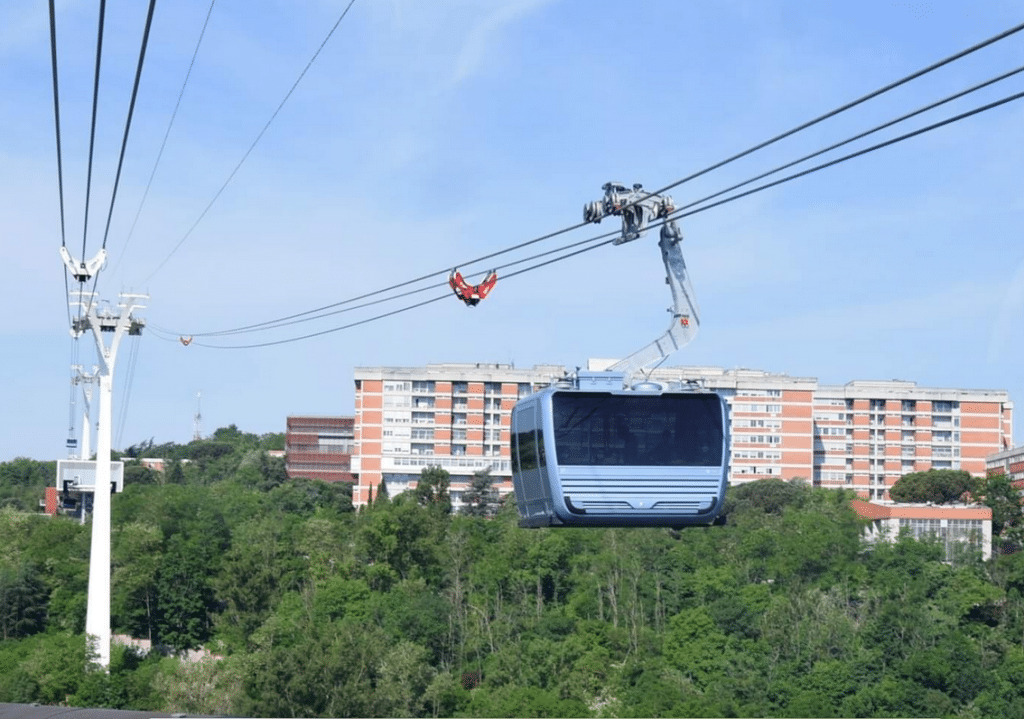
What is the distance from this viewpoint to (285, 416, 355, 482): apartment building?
168 m

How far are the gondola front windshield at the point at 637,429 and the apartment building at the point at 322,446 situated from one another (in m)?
148

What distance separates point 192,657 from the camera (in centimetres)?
→ 9062

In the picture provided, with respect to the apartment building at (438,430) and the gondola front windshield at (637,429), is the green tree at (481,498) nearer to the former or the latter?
the apartment building at (438,430)

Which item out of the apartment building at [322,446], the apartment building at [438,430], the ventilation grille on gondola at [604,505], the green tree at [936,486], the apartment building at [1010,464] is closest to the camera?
the ventilation grille on gondola at [604,505]

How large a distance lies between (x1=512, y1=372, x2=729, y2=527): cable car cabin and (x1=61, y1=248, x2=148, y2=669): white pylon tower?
154ft

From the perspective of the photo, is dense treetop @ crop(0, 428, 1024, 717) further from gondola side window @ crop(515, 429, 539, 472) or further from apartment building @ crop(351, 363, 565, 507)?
gondola side window @ crop(515, 429, 539, 472)

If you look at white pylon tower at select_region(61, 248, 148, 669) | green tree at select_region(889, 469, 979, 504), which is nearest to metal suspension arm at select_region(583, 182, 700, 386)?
white pylon tower at select_region(61, 248, 148, 669)

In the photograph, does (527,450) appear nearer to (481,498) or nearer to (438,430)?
(481,498)

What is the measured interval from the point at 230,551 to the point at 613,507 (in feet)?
261

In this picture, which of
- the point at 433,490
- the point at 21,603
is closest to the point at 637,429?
the point at 21,603

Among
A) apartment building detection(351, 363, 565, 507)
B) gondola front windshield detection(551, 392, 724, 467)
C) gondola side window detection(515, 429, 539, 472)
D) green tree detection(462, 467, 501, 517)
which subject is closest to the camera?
gondola front windshield detection(551, 392, 724, 467)

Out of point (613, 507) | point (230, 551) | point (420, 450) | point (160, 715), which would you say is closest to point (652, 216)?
point (613, 507)

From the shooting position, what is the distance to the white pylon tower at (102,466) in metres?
66.0

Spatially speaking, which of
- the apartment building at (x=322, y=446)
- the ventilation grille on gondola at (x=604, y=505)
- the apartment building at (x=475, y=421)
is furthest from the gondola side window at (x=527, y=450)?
the apartment building at (x=322, y=446)
